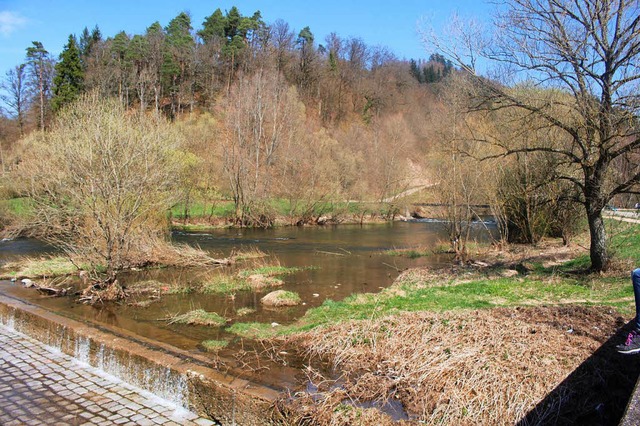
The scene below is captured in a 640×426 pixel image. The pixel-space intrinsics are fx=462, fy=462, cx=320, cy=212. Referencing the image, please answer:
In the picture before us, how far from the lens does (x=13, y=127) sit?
210 ft

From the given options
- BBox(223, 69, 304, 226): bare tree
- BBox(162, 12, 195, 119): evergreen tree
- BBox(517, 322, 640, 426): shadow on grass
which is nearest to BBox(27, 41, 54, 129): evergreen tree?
BBox(162, 12, 195, 119): evergreen tree

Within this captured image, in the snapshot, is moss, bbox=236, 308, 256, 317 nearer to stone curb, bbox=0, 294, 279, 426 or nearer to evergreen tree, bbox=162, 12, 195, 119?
stone curb, bbox=0, 294, 279, 426

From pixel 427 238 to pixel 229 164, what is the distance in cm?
1909

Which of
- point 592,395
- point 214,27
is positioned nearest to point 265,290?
point 592,395

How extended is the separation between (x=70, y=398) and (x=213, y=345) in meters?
2.85

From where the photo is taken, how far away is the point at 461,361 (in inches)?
257

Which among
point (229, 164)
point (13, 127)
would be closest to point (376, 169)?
point (229, 164)

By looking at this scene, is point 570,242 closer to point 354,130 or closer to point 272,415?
point 272,415

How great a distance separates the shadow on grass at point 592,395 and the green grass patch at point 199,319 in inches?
297

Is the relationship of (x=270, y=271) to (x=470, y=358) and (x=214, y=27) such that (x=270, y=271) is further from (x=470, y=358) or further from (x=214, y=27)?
(x=214, y=27)

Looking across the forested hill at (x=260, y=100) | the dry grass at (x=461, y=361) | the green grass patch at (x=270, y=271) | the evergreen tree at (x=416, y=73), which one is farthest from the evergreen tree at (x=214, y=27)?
the dry grass at (x=461, y=361)

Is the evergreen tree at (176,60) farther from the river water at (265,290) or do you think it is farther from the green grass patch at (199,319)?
the green grass patch at (199,319)

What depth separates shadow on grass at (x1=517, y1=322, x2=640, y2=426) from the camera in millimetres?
5329

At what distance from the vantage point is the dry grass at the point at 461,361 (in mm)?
5746
